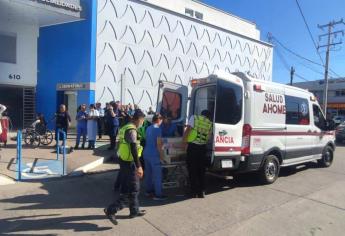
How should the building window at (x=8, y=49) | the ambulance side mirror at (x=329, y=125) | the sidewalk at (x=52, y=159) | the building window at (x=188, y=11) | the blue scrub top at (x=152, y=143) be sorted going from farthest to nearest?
the building window at (x=188, y=11) → the building window at (x=8, y=49) → the ambulance side mirror at (x=329, y=125) → the sidewalk at (x=52, y=159) → the blue scrub top at (x=152, y=143)

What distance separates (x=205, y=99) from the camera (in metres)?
8.21

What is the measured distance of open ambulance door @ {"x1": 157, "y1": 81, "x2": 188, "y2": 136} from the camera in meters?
8.39

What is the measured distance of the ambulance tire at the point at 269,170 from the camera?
836 cm

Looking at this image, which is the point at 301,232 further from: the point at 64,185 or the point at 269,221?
the point at 64,185

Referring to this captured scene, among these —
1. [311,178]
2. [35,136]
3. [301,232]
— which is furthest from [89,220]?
[35,136]

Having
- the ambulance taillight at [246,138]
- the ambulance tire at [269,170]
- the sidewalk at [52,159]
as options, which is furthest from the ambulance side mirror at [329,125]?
the sidewalk at [52,159]

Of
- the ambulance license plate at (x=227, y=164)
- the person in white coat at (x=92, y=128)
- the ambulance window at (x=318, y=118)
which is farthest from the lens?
the person in white coat at (x=92, y=128)

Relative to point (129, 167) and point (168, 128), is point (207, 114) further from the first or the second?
point (129, 167)

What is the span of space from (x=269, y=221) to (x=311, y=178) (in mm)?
4188

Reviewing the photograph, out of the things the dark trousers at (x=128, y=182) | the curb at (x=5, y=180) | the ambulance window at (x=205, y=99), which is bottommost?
the curb at (x=5, y=180)

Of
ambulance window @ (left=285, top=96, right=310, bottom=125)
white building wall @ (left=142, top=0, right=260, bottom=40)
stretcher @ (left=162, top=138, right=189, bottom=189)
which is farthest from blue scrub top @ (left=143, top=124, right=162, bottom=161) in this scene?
white building wall @ (left=142, top=0, right=260, bottom=40)

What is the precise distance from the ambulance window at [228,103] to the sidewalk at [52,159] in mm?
3917

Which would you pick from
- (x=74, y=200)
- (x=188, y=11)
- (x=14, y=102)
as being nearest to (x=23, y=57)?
(x=14, y=102)

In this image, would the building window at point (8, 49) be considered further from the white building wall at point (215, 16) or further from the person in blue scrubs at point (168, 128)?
the person in blue scrubs at point (168, 128)
